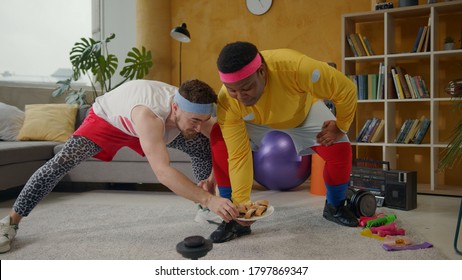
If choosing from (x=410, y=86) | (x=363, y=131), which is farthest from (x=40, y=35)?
(x=410, y=86)

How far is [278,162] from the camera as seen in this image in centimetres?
308

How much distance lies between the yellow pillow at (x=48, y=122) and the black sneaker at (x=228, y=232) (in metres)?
2.19

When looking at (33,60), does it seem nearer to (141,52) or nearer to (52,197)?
(141,52)

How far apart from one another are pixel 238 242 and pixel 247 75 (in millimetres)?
809

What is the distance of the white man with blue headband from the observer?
5.50ft

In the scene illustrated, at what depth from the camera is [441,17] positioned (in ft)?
11.3

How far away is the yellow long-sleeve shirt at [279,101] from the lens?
1739 millimetres

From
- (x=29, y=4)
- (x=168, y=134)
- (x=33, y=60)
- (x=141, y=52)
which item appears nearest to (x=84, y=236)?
(x=168, y=134)

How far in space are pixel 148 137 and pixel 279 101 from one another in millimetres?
563

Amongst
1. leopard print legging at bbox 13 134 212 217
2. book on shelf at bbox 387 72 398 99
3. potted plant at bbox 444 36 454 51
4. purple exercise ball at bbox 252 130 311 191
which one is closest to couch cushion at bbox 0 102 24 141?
leopard print legging at bbox 13 134 212 217

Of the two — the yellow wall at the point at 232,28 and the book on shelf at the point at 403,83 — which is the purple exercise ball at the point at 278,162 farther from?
the yellow wall at the point at 232,28

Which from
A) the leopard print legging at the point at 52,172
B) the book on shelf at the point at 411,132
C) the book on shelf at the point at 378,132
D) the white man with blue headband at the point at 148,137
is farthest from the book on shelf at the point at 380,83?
the leopard print legging at the point at 52,172

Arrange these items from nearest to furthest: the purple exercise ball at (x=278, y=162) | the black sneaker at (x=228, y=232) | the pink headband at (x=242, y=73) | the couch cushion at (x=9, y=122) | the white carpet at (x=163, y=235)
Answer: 1. the pink headband at (x=242, y=73)
2. the white carpet at (x=163, y=235)
3. the black sneaker at (x=228, y=232)
4. the purple exercise ball at (x=278, y=162)
5. the couch cushion at (x=9, y=122)

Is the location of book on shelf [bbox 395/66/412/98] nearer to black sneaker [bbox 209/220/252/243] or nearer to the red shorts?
black sneaker [bbox 209/220/252/243]
